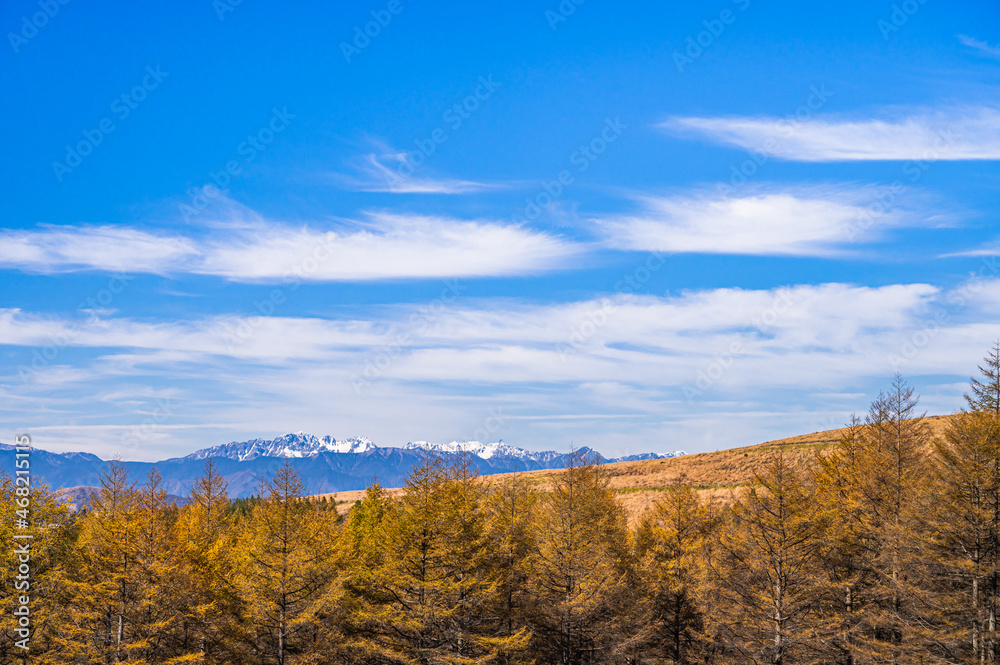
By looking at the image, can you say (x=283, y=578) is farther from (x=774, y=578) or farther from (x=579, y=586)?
(x=774, y=578)

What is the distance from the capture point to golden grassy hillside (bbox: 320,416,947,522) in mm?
93312

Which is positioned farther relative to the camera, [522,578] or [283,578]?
[522,578]

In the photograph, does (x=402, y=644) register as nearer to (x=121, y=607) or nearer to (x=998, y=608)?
(x=121, y=607)

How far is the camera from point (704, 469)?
4459 inches

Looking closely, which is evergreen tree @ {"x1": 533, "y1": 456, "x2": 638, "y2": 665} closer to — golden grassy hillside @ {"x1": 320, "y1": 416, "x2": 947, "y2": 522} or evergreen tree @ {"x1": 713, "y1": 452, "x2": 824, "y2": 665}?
evergreen tree @ {"x1": 713, "y1": 452, "x2": 824, "y2": 665}

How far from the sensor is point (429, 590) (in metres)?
36.5

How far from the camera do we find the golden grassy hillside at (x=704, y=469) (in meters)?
93.3

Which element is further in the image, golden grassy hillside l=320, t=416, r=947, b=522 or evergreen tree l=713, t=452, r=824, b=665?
golden grassy hillside l=320, t=416, r=947, b=522
